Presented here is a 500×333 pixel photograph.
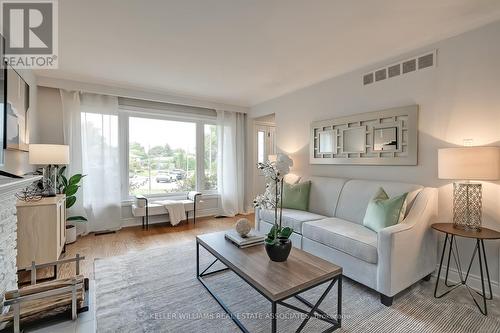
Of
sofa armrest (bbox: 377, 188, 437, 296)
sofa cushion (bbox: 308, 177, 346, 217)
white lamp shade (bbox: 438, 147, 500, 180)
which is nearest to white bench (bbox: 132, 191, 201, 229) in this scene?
sofa cushion (bbox: 308, 177, 346, 217)

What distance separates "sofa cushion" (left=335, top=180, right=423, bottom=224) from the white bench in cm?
274

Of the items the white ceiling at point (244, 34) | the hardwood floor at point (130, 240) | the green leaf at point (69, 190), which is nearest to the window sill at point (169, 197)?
the hardwood floor at point (130, 240)

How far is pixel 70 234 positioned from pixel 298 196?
338cm

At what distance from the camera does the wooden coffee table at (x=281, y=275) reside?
142 cm

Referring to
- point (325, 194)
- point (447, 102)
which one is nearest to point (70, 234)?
point (325, 194)

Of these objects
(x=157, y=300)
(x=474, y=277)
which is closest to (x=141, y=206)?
(x=157, y=300)

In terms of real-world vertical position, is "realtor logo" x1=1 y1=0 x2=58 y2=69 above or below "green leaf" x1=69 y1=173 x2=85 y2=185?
above

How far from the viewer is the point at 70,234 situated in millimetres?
3430

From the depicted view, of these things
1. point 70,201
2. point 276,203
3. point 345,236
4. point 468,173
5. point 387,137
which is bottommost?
point 345,236

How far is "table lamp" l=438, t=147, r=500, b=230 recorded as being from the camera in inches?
74.5

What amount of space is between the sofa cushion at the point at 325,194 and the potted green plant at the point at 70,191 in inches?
136

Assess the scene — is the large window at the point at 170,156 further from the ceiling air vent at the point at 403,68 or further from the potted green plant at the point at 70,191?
the ceiling air vent at the point at 403,68

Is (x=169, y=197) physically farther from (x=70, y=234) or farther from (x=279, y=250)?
(x=279, y=250)

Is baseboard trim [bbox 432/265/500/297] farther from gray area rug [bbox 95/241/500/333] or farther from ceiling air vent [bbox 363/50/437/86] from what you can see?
ceiling air vent [bbox 363/50/437/86]
